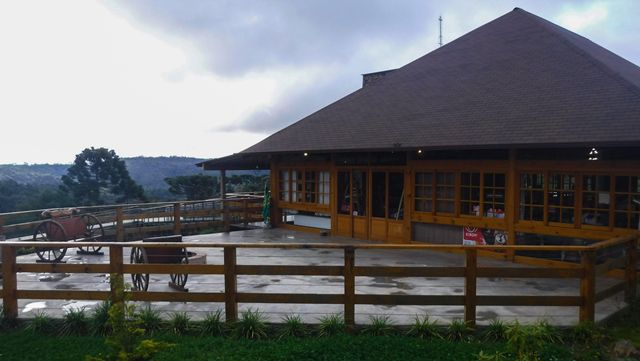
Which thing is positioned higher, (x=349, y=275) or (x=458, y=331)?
(x=349, y=275)

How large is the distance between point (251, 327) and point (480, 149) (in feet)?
19.3

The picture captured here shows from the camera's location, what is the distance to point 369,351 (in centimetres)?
466

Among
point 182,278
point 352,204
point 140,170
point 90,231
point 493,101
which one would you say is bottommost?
point 182,278

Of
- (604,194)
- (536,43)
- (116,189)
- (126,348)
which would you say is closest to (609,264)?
(604,194)

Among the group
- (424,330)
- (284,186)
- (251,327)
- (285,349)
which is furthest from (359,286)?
(284,186)

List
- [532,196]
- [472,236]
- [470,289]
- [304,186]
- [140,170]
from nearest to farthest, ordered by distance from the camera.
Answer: [470,289] → [532,196] → [472,236] → [304,186] → [140,170]

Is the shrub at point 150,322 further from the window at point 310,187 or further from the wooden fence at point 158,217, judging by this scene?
the window at point 310,187

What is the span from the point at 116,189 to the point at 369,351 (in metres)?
30.4

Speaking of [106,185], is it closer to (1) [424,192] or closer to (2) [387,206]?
(2) [387,206]

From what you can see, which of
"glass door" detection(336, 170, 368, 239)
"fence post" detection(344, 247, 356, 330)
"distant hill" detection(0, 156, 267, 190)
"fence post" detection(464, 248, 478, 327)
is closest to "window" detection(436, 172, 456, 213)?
"glass door" detection(336, 170, 368, 239)

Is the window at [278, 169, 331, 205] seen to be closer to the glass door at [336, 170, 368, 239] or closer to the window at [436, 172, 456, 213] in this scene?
the glass door at [336, 170, 368, 239]

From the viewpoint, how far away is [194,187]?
3095cm

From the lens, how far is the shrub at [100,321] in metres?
5.26

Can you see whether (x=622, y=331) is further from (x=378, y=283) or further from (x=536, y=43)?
(x=536, y=43)
